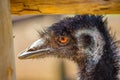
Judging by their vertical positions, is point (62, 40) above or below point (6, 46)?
above

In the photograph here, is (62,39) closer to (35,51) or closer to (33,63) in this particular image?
(35,51)

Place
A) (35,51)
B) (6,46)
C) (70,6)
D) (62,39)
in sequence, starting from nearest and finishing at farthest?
(6,46), (70,6), (35,51), (62,39)

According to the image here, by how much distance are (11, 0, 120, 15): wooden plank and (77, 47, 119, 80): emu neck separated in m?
0.47

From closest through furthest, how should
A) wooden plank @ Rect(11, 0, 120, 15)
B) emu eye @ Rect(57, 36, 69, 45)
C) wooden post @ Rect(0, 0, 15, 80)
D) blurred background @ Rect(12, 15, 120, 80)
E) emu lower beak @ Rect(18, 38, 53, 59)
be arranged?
wooden post @ Rect(0, 0, 15, 80) < wooden plank @ Rect(11, 0, 120, 15) < emu lower beak @ Rect(18, 38, 53, 59) < emu eye @ Rect(57, 36, 69, 45) < blurred background @ Rect(12, 15, 120, 80)

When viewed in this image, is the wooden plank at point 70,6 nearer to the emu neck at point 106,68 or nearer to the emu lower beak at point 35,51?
the emu lower beak at point 35,51

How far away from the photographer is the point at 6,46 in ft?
5.39

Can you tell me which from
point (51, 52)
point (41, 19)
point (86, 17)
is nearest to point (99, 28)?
point (86, 17)

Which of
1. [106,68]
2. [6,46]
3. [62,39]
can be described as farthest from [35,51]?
[6,46]

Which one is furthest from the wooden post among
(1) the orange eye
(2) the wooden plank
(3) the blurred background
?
(3) the blurred background

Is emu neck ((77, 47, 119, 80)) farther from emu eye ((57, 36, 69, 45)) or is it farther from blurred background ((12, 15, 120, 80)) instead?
blurred background ((12, 15, 120, 80))

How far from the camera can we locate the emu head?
2340 millimetres

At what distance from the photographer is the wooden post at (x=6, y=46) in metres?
1.62

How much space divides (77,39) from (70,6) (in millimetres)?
492

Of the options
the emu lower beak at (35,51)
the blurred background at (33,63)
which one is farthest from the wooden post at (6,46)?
the blurred background at (33,63)
